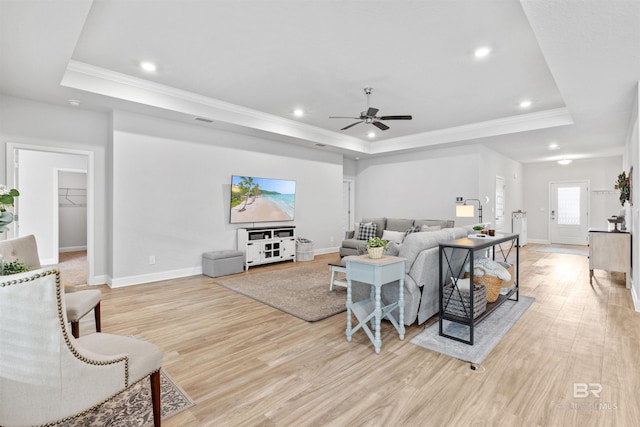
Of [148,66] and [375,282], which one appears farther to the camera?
[148,66]

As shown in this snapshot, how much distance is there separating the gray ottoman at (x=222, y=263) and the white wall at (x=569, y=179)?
9.59 meters

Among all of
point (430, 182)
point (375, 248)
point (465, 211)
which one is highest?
point (430, 182)

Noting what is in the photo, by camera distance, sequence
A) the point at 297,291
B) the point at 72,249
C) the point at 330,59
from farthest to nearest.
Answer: the point at 72,249 → the point at 297,291 → the point at 330,59

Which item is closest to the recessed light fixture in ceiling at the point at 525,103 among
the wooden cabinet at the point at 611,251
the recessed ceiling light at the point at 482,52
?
the recessed ceiling light at the point at 482,52

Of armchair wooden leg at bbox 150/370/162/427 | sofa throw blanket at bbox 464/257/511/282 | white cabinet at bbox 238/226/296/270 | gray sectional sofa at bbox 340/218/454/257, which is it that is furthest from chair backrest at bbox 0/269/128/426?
gray sectional sofa at bbox 340/218/454/257

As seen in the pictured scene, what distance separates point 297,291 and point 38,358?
3332mm

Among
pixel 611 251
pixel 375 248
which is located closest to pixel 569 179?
pixel 611 251

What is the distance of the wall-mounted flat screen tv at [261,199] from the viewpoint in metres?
6.09

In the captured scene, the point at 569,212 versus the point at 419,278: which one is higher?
the point at 569,212

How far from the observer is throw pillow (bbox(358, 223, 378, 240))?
22.9ft

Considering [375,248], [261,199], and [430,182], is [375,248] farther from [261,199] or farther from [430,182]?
[430,182]

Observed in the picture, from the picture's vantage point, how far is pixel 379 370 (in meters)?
2.37

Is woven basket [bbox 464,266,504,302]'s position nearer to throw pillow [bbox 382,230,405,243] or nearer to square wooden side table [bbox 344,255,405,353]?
square wooden side table [bbox 344,255,405,353]

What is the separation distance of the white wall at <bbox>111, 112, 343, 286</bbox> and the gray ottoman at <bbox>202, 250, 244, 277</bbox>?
0.21m
